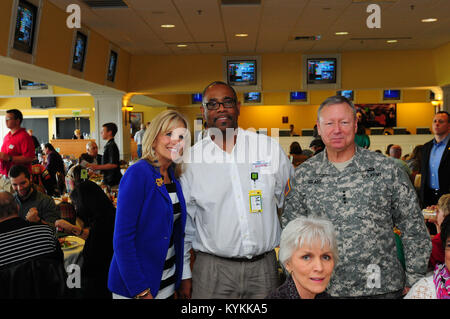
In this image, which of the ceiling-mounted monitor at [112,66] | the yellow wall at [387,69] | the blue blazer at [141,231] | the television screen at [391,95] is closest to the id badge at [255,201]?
the blue blazer at [141,231]

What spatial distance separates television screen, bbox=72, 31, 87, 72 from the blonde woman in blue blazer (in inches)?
227

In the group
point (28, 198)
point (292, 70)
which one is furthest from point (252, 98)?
point (28, 198)

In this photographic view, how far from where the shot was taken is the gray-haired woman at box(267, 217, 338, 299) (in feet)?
5.65

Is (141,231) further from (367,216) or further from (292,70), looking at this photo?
(292,70)

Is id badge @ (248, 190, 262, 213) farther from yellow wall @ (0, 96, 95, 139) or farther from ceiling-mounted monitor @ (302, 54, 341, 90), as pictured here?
yellow wall @ (0, 96, 95, 139)

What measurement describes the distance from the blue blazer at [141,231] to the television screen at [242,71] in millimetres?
8255

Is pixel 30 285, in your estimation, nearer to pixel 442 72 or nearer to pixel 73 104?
pixel 442 72

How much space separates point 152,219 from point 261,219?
52cm

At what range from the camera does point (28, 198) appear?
3.89m

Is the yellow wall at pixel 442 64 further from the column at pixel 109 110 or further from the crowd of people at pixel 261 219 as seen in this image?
the crowd of people at pixel 261 219

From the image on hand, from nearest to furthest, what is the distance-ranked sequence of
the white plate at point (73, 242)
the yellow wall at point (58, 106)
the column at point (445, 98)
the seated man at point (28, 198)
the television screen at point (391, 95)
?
the white plate at point (73, 242) → the seated man at point (28, 198) → the column at point (445, 98) → the yellow wall at point (58, 106) → the television screen at point (391, 95)

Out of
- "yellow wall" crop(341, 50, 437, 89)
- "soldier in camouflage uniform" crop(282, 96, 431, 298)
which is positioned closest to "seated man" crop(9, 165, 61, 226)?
"soldier in camouflage uniform" crop(282, 96, 431, 298)

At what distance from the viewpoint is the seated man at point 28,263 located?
7.68 ft

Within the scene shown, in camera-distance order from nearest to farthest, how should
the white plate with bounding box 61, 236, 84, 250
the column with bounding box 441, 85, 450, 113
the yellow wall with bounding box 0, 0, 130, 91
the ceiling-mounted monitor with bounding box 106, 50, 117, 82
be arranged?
the white plate with bounding box 61, 236, 84, 250 < the yellow wall with bounding box 0, 0, 130, 91 < the ceiling-mounted monitor with bounding box 106, 50, 117, 82 < the column with bounding box 441, 85, 450, 113
